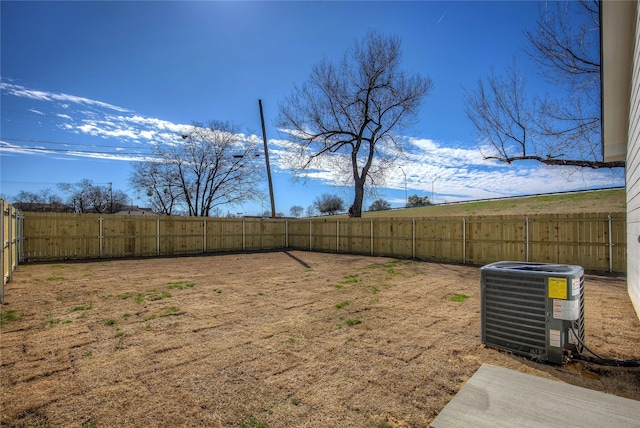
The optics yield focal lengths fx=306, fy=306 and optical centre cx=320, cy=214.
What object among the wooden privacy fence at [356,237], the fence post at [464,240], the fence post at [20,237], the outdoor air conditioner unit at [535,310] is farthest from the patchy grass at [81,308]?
the fence post at [464,240]

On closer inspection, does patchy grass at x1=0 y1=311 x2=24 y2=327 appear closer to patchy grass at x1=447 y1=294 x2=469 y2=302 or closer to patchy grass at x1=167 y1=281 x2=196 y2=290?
patchy grass at x1=167 y1=281 x2=196 y2=290

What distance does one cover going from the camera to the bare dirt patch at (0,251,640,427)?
2184 millimetres

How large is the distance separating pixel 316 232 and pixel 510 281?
13.4m

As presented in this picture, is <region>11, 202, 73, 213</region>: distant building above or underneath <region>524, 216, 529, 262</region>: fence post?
above

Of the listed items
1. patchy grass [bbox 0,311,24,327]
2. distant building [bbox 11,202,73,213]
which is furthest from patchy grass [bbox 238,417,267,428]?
distant building [bbox 11,202,73,213]

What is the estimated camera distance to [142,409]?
7.14 ft

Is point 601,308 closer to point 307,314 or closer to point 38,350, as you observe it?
point 307,314

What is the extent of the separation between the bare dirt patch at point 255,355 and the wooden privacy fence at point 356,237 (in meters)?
2.72

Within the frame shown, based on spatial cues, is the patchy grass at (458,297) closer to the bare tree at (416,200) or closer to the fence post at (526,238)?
the fence post at (526,238)

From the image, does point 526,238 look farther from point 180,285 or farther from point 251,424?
point 251,424

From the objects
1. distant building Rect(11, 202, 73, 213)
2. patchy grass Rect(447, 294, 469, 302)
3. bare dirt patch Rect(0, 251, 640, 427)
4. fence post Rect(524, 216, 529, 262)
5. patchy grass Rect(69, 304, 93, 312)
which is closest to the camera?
bare dirt patch Rect(0, 251, 640, 427)

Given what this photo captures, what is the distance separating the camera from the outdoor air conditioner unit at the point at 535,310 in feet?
9.02

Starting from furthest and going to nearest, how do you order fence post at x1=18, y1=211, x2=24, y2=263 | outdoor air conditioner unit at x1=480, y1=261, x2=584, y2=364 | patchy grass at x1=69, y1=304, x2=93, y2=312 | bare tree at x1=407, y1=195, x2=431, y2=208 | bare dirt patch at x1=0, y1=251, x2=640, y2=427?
bare tree at x1=407, y1=195, x2=431, y2=208 → fence post at x1=18, y1=211, x2=24, y2=263 → patchy grass at x1=69, y1=304, x2=93, y2=312 → outdoor air conditioner unit at x1=480, y1=261, x2=584, y2=364 → bare dirt patch at x1=0, y1=251, x2=640, y2=427

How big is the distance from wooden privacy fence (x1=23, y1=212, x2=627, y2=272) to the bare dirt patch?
272cm
